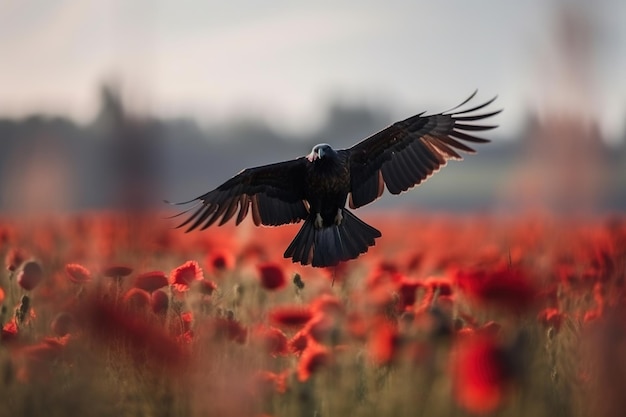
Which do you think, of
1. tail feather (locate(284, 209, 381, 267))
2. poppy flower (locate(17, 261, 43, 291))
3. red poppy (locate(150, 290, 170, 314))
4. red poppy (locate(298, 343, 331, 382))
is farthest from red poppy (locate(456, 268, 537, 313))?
tail feather (locate(284, 209, 381, 267))

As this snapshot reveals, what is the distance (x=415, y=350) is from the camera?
7.16ft

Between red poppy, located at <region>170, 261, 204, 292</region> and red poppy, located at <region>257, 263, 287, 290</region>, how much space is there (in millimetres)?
432

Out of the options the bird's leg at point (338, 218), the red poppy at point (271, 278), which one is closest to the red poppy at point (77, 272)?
the red poppy at point (271, 278)

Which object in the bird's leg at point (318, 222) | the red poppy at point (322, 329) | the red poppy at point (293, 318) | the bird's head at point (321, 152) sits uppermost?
the bird's head at point (321, 152)

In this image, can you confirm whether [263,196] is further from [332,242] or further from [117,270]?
[117,270]

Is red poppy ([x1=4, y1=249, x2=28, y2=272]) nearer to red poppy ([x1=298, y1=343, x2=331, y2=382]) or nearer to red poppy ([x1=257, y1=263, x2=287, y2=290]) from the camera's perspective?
red poppy ([x1=257, y1=263, x2=287, y2=290])

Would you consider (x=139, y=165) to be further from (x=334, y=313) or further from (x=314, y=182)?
(x=314, y=182)

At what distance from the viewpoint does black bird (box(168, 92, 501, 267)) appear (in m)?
5.50

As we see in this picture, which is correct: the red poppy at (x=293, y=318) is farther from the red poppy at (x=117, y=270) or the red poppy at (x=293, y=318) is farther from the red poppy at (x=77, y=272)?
the red poppy at (x=117, y=270)

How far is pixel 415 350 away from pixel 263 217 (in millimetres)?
3638

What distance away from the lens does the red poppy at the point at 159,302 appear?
8.90ft

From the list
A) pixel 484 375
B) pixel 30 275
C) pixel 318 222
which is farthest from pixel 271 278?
pixel 318 222

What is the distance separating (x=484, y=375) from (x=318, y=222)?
13.2ft

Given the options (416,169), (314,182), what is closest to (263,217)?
(314,182)
